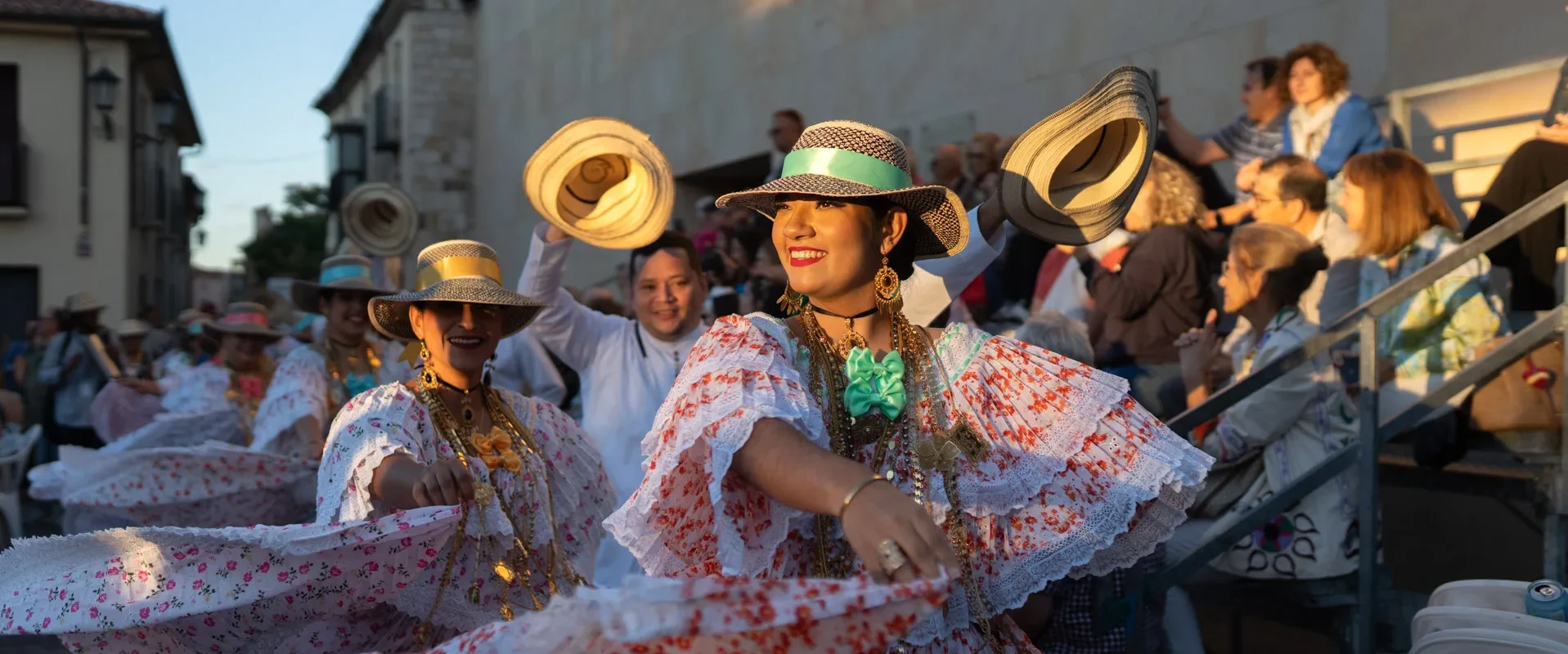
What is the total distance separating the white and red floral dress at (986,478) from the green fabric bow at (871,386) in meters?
0.08

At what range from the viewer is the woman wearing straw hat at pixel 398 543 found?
3.59 meters

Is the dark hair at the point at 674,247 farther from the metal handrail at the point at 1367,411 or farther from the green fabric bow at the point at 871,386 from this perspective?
the green fabric bow at the point at 871,386

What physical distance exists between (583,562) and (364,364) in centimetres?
261

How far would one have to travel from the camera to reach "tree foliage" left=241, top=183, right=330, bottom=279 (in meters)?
62.6

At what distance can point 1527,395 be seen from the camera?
16.5ft

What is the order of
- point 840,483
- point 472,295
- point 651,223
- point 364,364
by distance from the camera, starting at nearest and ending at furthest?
point 840,483
point 472,295
point 651,223
point 364,364

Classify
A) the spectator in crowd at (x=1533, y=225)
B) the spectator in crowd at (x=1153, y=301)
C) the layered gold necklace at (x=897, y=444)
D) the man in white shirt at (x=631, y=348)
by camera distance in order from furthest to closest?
1. the spectator in crowd at (x=1153, y=301)
2. the man in white shirt at (x=631, y=348)
3. the spectator in crowd at (x=1533, y=225)
4. the layered gold necklace at (x=897, y=444)

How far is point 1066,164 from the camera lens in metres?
3.63

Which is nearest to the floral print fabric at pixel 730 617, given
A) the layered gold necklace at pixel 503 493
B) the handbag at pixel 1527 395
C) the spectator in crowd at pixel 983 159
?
the layered gold necklace at pixel 503 493

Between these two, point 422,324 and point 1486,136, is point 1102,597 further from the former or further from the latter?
point 1486,136

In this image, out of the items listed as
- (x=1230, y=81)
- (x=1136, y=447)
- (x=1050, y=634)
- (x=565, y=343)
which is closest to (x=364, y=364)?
(x=565, y=343)

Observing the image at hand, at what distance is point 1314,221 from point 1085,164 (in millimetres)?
3566

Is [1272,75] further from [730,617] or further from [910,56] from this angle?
[730,617]

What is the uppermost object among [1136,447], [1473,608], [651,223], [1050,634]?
[651,223]
